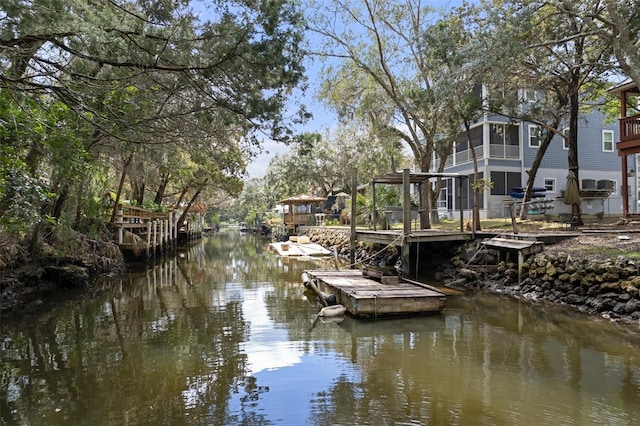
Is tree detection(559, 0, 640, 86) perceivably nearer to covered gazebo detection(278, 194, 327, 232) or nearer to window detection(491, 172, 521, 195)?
window detection(491, 172, 521, 195)

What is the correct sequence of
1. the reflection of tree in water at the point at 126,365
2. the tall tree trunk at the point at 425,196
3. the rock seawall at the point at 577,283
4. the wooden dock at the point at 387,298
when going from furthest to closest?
1. the tall tree trunk at the point at 425,196
2. the wooden dock at the point at 387,298
3. the rock seawall at the point at 577,283
4. the reflection of tree in water at the point at 126,365

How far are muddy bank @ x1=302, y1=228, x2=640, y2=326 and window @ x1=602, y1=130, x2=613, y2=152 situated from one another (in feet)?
54.1

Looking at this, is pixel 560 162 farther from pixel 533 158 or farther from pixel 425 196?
pixel 425 196

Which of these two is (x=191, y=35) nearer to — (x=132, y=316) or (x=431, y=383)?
(x=431, y=383)

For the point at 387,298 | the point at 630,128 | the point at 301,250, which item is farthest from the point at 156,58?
the point at 301,250

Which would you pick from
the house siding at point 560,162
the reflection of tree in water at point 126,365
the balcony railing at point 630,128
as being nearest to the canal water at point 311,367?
the reflection of tree in water at point 126,365

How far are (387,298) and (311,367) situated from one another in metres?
3.30

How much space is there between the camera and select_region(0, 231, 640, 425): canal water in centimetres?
504

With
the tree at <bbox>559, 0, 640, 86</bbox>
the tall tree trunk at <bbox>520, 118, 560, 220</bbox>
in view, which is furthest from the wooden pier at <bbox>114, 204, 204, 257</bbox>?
the tree at <bbox>559, 0, 640, 86</bbox>

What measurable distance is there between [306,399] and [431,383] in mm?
1736

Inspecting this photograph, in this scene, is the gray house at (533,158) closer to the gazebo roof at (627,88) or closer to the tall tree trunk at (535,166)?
the tall tree trunk at (535,166)

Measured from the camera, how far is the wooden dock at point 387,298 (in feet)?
30.7

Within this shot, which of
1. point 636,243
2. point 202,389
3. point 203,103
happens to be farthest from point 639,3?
point 202,389

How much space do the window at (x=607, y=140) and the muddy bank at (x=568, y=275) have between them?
16.5 metres
